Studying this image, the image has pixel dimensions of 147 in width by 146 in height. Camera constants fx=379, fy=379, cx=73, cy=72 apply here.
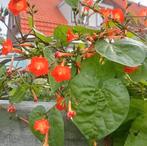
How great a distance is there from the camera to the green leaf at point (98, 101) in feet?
2.18

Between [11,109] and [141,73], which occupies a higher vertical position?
[141,73]

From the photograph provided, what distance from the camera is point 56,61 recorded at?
2.40 feet

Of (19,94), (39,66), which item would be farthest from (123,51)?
(19,94)

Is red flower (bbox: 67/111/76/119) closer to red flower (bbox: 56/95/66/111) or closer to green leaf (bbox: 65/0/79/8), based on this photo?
red flower (bbox: 56/95/66/111)

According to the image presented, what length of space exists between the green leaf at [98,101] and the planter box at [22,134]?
0.60 feet

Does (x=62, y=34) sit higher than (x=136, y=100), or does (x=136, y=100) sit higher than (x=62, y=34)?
(x=62, y=34)

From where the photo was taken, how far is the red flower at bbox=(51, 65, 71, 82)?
26.0 inches

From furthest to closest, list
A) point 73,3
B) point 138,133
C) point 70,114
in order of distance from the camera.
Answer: point 73,3 < point 138,133 < point 70,114

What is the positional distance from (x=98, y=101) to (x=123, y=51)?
0.34ft

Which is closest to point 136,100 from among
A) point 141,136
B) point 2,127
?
point 141,136

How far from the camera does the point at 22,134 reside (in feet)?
2.85

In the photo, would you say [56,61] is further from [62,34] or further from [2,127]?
[2,127]

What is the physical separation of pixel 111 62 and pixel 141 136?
0.53ft

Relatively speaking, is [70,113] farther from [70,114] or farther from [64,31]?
[64,31]
